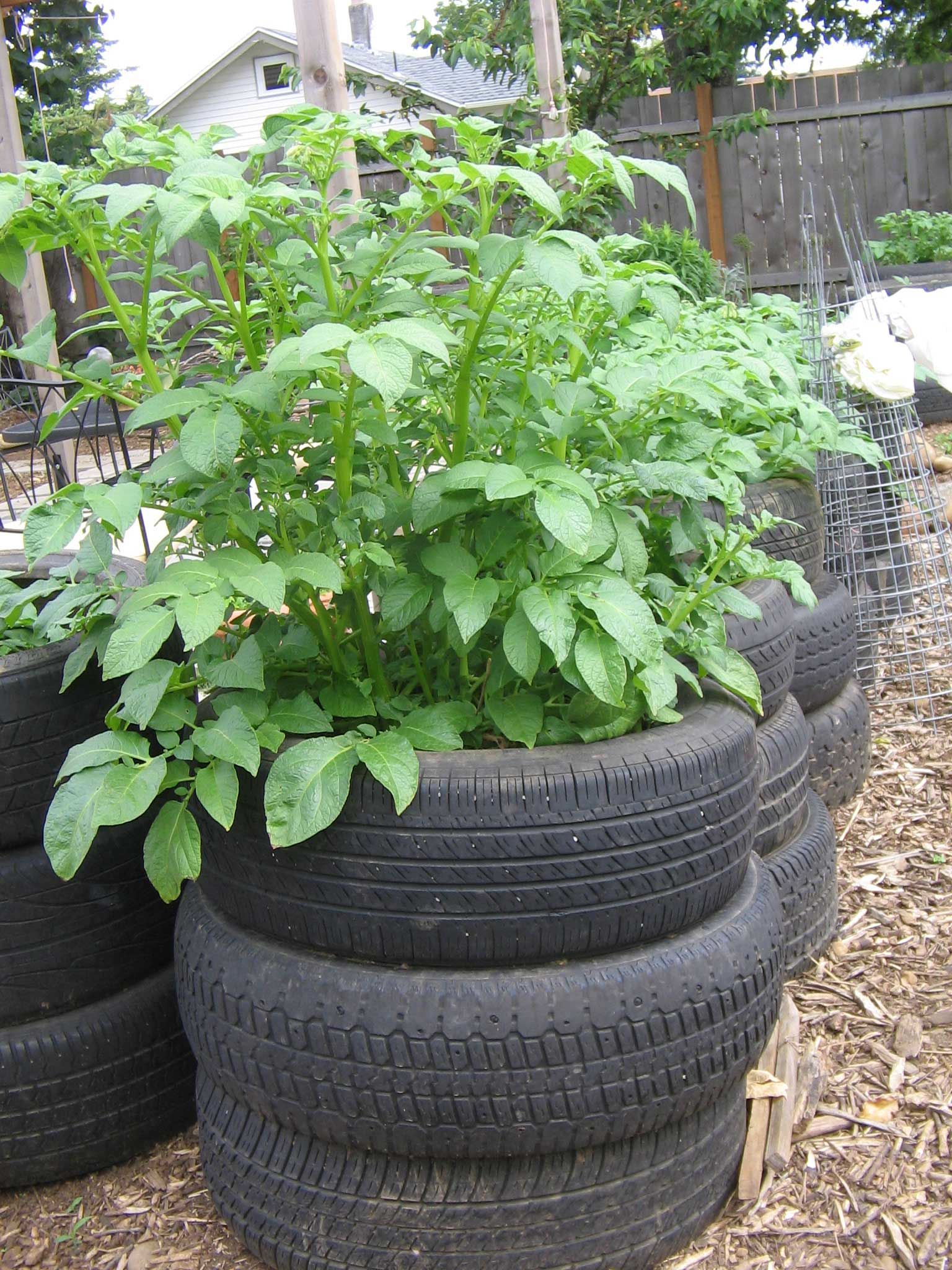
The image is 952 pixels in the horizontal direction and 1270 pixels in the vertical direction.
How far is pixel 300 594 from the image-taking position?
71.8 inches

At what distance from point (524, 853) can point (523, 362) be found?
0.88 meters

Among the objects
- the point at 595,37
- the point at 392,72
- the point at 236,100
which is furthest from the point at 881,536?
the point at 236,100

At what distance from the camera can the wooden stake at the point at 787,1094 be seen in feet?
6.45

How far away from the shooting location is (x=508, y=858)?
1.61m

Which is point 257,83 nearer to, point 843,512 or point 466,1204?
point 843,512

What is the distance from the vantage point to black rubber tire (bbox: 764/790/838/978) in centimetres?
251

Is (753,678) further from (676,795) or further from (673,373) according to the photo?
(673,373)

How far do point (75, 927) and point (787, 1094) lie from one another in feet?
3.98

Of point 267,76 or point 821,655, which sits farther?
point 267,76

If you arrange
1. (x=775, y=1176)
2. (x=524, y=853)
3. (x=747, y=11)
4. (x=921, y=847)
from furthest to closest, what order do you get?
(x=747, y=11), (x=921, y=847), (x=775, y=1176), (x=524, y=853)

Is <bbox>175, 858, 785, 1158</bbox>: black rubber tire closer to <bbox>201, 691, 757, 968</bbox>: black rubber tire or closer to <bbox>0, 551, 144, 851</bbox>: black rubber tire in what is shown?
<bbox>201, 691, 757, 968</bbox>: black rubber tire

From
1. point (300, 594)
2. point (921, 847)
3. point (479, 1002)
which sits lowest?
point (921, 847)

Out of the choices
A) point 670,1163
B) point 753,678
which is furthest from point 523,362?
point 670,1163

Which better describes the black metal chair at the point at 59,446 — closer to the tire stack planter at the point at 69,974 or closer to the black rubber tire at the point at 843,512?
the tire stack planter at the point at 69,974
